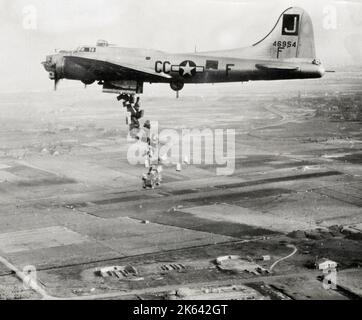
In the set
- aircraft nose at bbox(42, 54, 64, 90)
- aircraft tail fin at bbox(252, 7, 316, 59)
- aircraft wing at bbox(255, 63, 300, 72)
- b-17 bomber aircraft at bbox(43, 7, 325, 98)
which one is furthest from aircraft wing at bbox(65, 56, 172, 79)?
aircraft tail fin at bbox(252, 7, 316, 59)

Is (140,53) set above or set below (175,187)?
above

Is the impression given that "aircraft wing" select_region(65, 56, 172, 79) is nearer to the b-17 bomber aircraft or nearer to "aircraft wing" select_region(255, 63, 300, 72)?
the b-17 bomber aircraft

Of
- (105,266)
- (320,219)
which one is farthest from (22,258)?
(320,219)

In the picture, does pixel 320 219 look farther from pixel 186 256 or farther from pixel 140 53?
pixel 140 53

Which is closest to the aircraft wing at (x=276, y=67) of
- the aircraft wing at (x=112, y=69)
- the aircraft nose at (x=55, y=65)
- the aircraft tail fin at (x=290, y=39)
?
the aircraft tail fin at (x=290, y=39)

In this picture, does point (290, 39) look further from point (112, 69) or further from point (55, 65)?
point (55, 65)

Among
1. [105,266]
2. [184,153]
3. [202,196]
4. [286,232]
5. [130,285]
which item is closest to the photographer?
[130,285]
